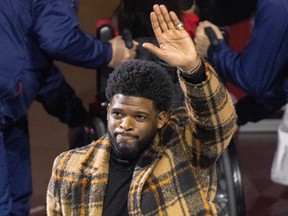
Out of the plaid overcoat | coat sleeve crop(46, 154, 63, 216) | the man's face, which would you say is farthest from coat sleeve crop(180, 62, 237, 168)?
coat sleeve crop(46, 154, 63, 216)

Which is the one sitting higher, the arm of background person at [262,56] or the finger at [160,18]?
the finger at [160,18]

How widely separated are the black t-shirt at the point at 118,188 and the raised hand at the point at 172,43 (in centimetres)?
35

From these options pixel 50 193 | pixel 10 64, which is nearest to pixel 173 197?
pixel 50 193

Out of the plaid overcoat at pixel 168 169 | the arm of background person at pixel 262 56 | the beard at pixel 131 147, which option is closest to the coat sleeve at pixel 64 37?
the arm of background person at pixel 262 56

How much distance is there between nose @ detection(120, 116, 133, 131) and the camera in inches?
86.4

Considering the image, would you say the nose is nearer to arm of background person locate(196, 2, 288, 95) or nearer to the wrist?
the wrist

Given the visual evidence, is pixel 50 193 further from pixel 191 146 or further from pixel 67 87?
pixel 67 87

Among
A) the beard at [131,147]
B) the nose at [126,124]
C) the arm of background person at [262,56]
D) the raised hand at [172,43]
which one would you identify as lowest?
the arm of background person at [262,56]

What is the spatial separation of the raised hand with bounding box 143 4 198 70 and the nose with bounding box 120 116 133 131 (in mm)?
201

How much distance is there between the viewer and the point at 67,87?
3.74m

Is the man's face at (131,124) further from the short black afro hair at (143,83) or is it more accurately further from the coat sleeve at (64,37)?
the coat sleeve at (64,37)

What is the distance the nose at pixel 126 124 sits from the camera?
2.19 meters

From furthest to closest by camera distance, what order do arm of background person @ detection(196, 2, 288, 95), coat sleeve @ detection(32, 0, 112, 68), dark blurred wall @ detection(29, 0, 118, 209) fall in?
dark blurred wall @ detection(29, 0, 118, 209) < coat sleeve @ detection(32, 0, 112, 68) < arm of background person @ detection(196, 2, 288, 95)

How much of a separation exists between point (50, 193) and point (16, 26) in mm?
998
